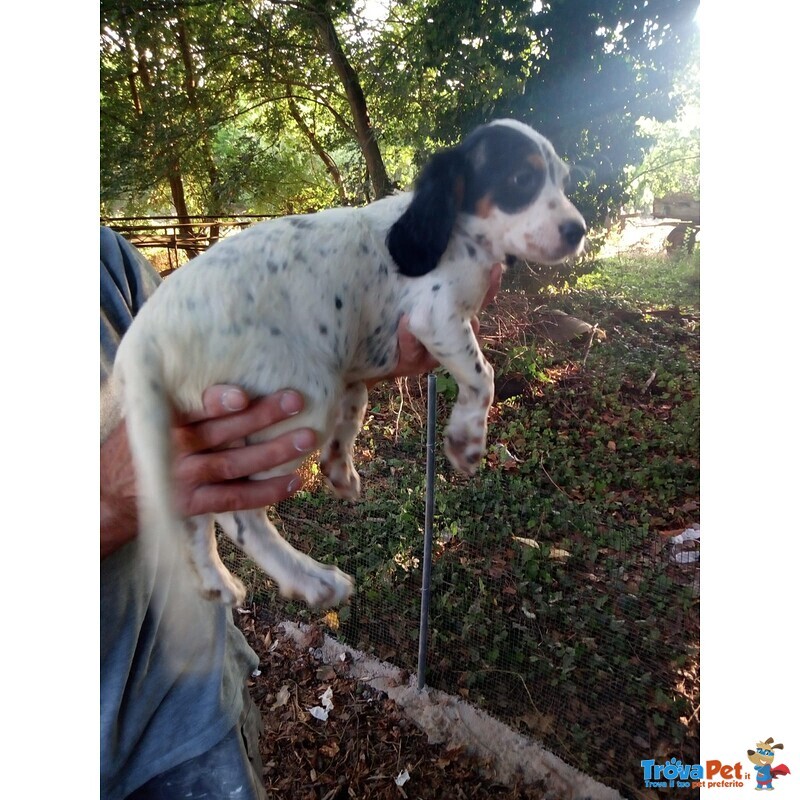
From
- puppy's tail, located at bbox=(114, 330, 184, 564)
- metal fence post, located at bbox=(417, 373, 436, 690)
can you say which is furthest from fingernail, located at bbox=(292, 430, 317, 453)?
metal fence post, located at bbox=(417, 373, 436, 690)

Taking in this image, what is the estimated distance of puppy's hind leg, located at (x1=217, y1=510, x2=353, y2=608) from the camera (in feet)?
2.86

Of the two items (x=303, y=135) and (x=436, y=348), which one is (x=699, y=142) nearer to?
(x=436, y=348)

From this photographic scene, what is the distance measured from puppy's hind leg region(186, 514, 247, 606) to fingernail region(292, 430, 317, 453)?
0.17 metres

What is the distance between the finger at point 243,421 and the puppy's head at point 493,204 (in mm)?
233

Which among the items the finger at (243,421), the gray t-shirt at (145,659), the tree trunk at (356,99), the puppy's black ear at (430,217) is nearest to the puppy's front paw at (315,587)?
the gray t-shirt at (145,659)

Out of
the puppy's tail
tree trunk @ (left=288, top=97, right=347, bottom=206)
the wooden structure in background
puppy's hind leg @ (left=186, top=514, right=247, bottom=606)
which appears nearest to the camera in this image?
the puppy's tail

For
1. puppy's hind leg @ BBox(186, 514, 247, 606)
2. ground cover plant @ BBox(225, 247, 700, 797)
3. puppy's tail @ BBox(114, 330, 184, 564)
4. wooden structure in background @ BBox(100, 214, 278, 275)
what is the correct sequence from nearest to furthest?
puppy's tail @ BBox(114, 330, 184, 564) < puppy's hind leg @ BBox(186, 514, 247, 606) < wooden structure in background @ BBox(100, 214, 278, 275) < ground cover plant @ BBox(225, 247, 700, 797)

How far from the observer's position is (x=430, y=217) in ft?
2.64

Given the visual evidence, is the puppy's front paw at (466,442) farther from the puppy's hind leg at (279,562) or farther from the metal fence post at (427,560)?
the metal fence post at (427,560)

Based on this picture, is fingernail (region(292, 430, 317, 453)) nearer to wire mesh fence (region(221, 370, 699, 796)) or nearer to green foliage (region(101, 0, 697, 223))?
green foliage (region(101, 0, 697, 223))

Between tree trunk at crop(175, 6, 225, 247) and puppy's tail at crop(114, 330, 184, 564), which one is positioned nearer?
puppy's tail at crop(114, 330, 184, 564)

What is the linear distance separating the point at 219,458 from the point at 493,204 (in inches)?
17.9
